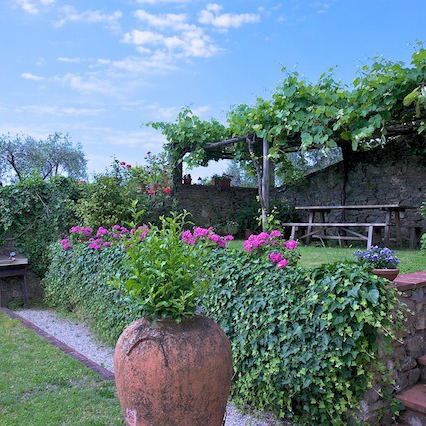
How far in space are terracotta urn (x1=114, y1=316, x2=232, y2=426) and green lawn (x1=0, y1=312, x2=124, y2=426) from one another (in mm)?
820

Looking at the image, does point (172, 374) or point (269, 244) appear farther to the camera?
point (269, 244)

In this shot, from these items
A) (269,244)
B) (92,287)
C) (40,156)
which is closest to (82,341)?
(92,287)

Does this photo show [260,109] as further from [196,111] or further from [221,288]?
[221,288]

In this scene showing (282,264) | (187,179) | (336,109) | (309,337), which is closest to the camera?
(309,337)

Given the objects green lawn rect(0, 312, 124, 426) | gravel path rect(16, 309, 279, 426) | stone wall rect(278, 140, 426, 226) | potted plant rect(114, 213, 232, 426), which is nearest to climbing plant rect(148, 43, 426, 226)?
stone wall rect(278, 140, 426, 226)

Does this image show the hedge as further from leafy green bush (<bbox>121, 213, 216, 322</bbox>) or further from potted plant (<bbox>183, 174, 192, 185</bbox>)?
potted plant (<bbox>183, 174, 192, 185</bbox>)

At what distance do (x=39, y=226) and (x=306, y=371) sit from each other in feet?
19.8

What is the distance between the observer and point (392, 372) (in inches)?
105

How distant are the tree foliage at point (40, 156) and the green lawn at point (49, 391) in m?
13.1

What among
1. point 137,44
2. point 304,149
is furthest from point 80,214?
point 304,149

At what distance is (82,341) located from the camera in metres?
4.63

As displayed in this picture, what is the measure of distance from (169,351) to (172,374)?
0.34ft

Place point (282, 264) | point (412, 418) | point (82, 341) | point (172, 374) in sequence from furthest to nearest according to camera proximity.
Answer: point (82, 341) → point (282, 264) → point (412, 418) → point (172, 374)

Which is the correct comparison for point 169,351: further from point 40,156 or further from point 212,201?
point 40,156
